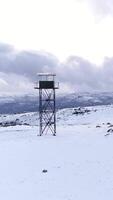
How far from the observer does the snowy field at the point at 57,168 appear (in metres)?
33.8

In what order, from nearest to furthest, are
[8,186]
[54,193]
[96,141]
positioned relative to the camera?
[54,193] < [8,186] < [96,141]

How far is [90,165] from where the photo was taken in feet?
138

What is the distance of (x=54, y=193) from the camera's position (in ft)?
111

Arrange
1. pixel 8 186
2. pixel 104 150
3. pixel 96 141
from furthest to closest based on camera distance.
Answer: pixel 96 141 < pixel 104 150 < pixel 8 186

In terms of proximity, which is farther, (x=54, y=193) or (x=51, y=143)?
(x=51, y=143)

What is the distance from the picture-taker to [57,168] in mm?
41500

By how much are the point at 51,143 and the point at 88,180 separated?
69.7 ft

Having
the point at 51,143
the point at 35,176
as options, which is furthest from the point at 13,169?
the point at 51,143

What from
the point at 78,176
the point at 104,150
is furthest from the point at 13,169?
the point at 104,150

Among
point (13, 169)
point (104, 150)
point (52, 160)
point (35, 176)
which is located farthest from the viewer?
point (104, 150)

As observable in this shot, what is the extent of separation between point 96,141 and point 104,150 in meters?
7.82

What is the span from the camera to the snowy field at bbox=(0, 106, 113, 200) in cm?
3378

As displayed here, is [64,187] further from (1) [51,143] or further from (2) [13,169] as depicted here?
(1) [51,143]

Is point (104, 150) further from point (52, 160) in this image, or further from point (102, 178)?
point (102, 178)
